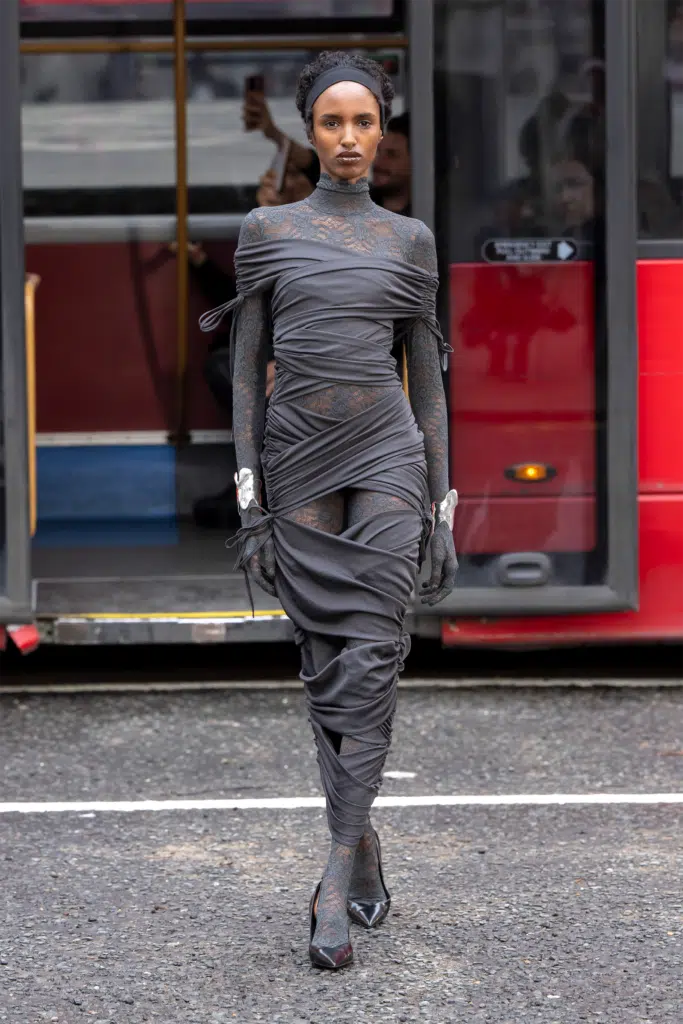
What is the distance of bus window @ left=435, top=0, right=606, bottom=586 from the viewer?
6.73 meters

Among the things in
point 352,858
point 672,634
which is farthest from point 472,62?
point 352,858

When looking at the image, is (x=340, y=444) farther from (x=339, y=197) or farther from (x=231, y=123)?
(x=231, y=123)

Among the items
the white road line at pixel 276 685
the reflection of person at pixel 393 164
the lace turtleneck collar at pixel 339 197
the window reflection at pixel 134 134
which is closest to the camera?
the lace turtleneck collar at pixel 339 197

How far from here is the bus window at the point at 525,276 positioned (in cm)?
673

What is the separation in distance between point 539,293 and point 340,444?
283 cm

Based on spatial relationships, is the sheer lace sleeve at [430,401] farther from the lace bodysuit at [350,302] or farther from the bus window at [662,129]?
the bus window at [662,129]

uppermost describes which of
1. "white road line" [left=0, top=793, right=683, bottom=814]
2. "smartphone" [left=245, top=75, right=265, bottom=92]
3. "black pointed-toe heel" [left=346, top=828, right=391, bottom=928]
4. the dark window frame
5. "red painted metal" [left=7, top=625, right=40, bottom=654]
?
the dark window frame

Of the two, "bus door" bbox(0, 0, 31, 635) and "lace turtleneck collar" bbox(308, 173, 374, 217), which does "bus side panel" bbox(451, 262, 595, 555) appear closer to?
"bus door" bbox(0, 0, 31, 635)

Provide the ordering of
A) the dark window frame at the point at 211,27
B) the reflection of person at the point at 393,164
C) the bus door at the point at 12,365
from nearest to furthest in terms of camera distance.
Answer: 1. the bus door at the point at 12,365
2. the reflection of person at the point at 393,164
3. the dark window frame at the point at 211,27

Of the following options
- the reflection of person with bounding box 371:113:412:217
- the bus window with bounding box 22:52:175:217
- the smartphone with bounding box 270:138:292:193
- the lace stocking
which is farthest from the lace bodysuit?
the bus window with bounding box 22:52:175:217

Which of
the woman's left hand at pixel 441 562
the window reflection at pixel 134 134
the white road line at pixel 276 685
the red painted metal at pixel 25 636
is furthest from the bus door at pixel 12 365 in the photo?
the window reflection at pixel 134 134

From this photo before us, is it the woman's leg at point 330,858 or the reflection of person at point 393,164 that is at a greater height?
the reflection of person at point 393,164

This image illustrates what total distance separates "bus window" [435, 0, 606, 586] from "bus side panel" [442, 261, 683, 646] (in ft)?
0.54

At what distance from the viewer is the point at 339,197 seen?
4195mm
